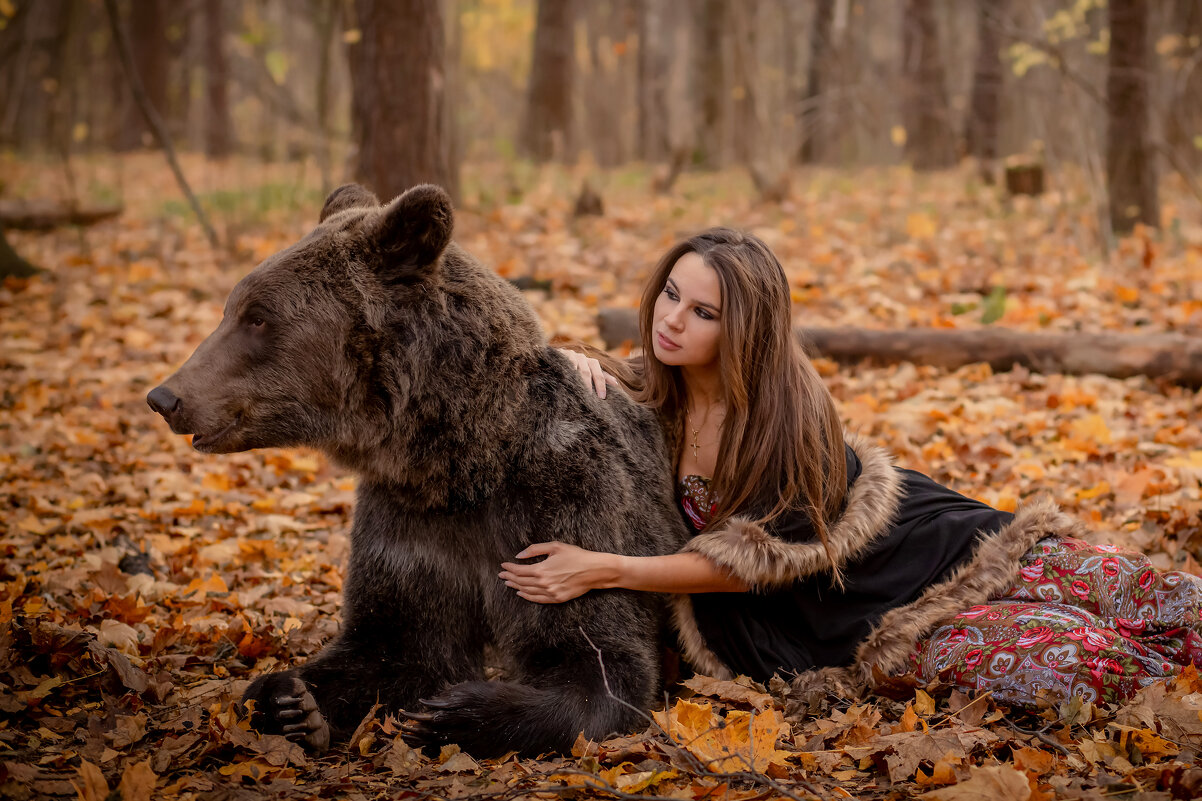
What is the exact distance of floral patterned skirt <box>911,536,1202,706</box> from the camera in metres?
2.93

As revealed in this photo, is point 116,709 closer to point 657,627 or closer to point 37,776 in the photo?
point 37,776

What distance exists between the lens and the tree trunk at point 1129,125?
9055 mm

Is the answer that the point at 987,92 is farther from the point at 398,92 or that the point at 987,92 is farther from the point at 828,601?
the point at 828,601

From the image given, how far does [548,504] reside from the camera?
296cm

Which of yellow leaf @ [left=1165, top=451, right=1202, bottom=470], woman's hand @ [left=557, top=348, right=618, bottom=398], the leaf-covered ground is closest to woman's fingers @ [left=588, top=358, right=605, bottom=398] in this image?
woman's hand @ [left=557, top=348, right=618, bottom=398]

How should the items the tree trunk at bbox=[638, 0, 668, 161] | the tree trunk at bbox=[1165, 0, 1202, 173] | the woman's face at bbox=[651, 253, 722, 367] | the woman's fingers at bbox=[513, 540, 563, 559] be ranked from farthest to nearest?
the tree trunk at bbox=[638, 0, 668, 161], the tree trunk at bbox=[1165, 0, 1202, 173], the woman's face at bbox=[651, 253, 722, 367], the woman's fingers at bbox=[513, 540, 563, 559]

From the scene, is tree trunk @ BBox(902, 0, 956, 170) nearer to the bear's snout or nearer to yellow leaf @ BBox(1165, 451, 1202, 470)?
yellow leaf @ BBox(1165, 451, 1202, 470)

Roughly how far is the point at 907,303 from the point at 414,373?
19.0 ft

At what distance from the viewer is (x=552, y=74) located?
15414 millimetres

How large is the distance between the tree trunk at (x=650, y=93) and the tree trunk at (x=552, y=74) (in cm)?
498

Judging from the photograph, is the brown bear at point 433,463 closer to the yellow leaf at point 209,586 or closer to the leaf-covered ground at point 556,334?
the leaf-covered ground at point 556,334

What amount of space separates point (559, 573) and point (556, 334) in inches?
157

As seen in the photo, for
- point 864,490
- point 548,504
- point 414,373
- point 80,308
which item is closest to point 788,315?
point 864,490

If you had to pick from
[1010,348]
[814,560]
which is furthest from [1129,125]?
[814,560]
